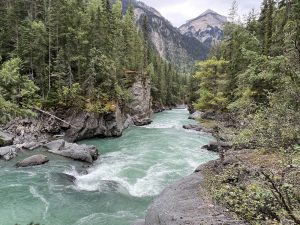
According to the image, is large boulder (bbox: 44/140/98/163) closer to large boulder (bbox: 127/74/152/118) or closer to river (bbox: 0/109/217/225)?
river (bbox: 0/109/217/225)

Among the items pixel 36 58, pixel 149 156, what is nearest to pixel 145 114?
pixel 36 58

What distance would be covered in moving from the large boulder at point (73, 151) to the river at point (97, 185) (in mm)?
850

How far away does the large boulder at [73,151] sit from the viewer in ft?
90.1

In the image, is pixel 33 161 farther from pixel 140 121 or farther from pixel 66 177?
pixel 140 121

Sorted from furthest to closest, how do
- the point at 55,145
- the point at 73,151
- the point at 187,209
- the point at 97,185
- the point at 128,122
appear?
the point at 128,122 < the point at 55,145 < the point at 73,151 < the point at 97,185 < the point at 187,209

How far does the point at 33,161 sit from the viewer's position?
25.6 meters

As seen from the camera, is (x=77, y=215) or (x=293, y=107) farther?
(x=77, y=215)

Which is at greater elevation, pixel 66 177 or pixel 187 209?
pixel 187 209

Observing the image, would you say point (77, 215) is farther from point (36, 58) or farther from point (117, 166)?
point (36, 58)

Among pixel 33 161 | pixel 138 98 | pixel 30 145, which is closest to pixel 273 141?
pixel 33 161

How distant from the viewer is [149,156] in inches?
1156

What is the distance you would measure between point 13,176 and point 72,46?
82.5 ft

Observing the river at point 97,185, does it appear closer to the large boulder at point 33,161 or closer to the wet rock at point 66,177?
the wet rock at point 66,177

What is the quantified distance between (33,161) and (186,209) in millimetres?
16473
